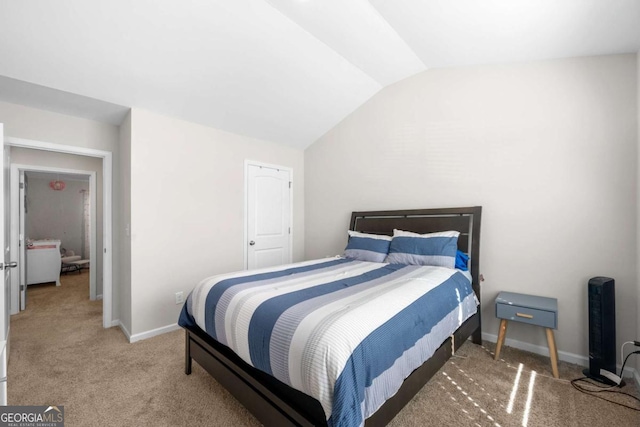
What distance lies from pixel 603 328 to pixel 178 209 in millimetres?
4039

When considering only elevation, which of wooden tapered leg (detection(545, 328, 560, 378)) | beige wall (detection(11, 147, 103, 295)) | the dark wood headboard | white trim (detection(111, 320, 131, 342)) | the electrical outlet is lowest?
white trim (detection(111, 320, 131, 342))

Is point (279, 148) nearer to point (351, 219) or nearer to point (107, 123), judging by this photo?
point (351, 219)

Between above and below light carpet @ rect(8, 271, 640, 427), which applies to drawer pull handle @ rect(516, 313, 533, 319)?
above

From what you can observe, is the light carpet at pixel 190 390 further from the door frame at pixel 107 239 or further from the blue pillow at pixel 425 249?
the blue pillow at pixel 425 249

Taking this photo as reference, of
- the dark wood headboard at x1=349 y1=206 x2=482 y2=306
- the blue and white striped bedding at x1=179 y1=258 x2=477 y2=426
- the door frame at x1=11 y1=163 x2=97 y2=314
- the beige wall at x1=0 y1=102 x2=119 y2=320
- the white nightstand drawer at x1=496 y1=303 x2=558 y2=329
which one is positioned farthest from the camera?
the door frame at x1=11 y1=163 x2=97 y2=314

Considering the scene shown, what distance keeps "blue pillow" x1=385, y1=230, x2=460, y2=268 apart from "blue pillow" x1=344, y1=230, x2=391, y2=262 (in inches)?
3.2

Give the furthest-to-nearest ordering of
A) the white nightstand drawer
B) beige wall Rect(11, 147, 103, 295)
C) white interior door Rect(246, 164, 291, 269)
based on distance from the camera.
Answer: white interior door Rect(246, 164, 291, 269)
beige wall Rect(11, 147, 103, 295)
the white nightstand drawer

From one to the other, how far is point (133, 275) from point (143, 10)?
2361mm

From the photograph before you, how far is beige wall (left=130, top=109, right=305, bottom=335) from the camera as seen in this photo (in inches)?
118

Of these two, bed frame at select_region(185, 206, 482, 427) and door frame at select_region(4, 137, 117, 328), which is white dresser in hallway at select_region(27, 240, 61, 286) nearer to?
door frame at select_region(4, 137, 117, 328)

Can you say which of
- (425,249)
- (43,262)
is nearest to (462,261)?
(425,249)

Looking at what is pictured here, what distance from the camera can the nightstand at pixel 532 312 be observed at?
7.54 ft

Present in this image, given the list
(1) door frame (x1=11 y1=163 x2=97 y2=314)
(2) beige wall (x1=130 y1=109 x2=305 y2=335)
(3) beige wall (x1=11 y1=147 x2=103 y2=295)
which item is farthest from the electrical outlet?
(3) beige wall (x1=11 y1=147 x2=103 y2=295)

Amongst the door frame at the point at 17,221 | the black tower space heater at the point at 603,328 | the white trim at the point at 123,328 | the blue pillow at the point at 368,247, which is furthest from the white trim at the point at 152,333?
the black tower space heater at the point at 603,328
